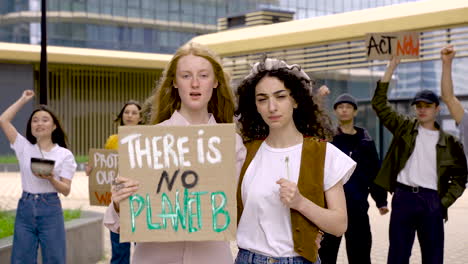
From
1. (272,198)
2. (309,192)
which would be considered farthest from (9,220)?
(309,192)

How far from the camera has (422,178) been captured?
6.71 meters

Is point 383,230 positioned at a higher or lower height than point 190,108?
lower

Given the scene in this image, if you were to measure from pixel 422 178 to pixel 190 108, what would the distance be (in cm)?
363

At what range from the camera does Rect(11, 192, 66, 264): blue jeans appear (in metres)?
6.48

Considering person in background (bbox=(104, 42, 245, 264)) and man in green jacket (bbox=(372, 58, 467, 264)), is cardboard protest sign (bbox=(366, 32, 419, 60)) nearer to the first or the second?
man in green jacket (bbox=(372, 58, 467, 264))

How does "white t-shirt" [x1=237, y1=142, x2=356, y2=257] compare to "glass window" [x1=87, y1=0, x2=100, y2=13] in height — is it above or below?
below

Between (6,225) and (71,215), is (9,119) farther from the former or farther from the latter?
(71,215)

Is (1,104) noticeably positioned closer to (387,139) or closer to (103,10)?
(103,10)

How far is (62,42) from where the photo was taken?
36688 millimetres

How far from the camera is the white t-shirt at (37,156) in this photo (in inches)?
260

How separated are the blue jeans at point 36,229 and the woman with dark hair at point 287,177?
3318mm

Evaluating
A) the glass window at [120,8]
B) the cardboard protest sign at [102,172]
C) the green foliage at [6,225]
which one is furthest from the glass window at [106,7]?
the cardboard protest sign at [102,172]

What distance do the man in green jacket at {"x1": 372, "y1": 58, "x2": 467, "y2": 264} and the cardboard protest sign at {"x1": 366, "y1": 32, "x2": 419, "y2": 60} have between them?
290mm

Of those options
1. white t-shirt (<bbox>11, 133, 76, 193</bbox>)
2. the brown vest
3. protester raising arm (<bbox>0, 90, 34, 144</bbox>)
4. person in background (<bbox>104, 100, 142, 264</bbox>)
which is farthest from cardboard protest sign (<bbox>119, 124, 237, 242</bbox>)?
person in background (<bbox>104, 100, 142, 264</bbox>)
